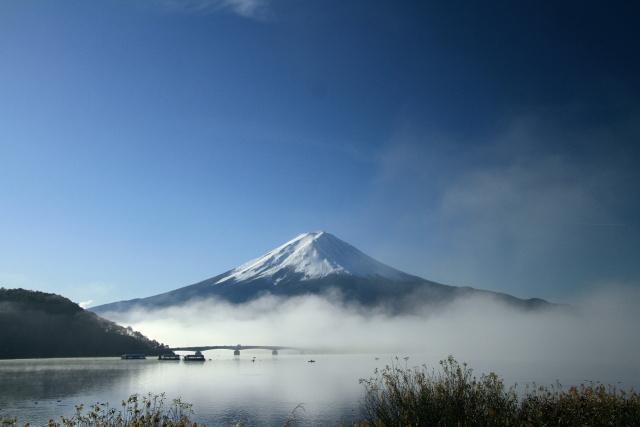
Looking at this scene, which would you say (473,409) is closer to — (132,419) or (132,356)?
(132,419)

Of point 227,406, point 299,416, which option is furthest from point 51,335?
point 299,416

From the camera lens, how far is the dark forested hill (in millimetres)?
111562

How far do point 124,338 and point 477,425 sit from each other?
157734mm

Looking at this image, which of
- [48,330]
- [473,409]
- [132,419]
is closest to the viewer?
[132,419]

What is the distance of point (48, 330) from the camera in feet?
398

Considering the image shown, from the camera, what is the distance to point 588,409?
14148 millimetres

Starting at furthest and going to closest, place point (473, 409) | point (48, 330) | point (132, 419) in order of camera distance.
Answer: point (48, 330) < point (473, 409) < point (132, 419)

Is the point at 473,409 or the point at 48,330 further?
the point at 48,330

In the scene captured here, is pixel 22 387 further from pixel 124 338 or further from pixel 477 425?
pixel 124 338

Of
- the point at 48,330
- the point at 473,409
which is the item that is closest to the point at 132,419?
the point at 473,409

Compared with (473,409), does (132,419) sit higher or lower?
higher

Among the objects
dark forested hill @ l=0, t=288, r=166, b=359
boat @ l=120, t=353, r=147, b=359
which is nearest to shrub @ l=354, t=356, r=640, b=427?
dark forested hill @ l=0, t=288, r=166, b=359

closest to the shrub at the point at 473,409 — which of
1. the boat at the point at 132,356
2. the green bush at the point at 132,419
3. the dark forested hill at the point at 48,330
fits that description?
the green bush at the point at 132,419

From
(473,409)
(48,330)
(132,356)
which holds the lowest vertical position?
(132,356)
